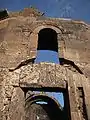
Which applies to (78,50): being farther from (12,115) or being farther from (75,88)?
(12,115)

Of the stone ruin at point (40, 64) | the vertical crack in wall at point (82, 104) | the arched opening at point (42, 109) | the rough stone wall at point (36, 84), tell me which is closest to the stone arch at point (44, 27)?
the stone ruin at point (40, 64)

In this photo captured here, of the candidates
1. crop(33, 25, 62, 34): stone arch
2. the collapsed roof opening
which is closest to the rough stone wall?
crop(33, 25, 62, 34): stone arch

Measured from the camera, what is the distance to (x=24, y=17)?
7.44 meters

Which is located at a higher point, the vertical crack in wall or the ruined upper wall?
the ruined upper wall

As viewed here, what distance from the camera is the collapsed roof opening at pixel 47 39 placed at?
7234 mm

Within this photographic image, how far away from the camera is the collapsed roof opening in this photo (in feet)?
23.7

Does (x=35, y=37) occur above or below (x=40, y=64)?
above

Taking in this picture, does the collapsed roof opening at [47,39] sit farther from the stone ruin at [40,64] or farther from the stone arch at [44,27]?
the stone arch at [44,27]

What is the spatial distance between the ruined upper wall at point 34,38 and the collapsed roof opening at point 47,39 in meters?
0.20

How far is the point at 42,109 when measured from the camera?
13.7 metres

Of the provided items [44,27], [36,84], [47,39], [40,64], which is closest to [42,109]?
[47,39]

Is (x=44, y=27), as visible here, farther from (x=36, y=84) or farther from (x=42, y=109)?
(x=42, y=109)

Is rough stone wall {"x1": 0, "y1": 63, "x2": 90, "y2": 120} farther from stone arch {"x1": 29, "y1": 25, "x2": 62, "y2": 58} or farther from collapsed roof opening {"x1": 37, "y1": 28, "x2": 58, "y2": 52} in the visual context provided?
collapsed roof opening {"x1": 37, "y1": 28, "x2": 58, "y2": 52}

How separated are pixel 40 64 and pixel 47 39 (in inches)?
67.9
